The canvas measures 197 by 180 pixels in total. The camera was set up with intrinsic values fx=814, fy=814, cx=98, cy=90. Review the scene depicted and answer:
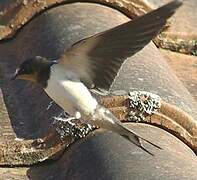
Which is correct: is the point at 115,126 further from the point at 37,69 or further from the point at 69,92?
the point at 37,69

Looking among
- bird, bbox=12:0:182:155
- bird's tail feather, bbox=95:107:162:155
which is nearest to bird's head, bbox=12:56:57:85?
bird, bbox=12:0:182:155

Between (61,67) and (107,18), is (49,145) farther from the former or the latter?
(107,18)

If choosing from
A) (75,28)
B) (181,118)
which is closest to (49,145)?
(181,118)

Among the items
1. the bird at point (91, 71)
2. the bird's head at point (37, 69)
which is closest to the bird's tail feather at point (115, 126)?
the bird at point (91, 71)

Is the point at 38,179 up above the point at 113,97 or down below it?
below

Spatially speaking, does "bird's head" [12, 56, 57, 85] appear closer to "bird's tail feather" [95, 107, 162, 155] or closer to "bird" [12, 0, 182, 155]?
"bird" [12, 0, 182, 155]

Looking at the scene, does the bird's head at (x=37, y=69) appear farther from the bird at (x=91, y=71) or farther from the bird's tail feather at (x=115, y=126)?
the bird's tail feather at (x=115, y=126)

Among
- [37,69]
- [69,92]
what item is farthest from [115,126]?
[37,69]

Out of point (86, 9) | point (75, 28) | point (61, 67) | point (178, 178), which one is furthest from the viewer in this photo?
point (86, 9)
